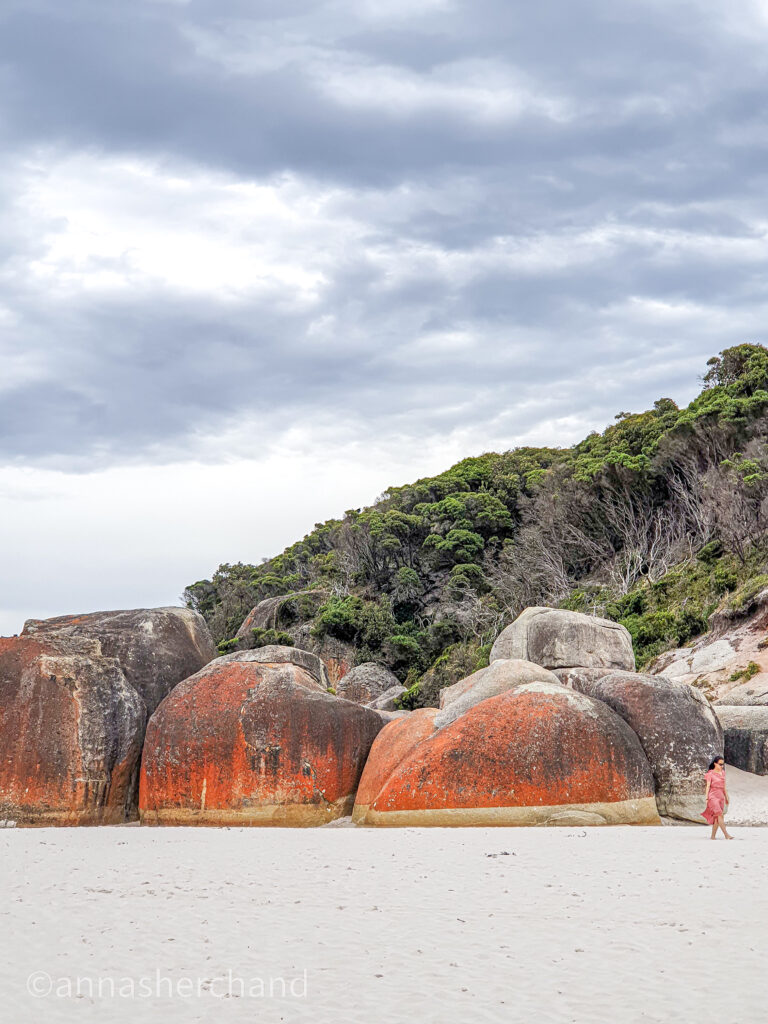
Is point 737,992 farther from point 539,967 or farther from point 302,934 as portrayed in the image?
point 302,934

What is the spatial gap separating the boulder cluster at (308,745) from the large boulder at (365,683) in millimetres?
19314

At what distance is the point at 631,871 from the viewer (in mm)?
8188

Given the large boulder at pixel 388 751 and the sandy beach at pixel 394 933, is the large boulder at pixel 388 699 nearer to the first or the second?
the large boulder at pixel 388 751

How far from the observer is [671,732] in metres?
13.2

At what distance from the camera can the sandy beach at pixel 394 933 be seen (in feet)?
15.1

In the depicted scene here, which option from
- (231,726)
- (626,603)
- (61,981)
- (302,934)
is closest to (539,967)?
(302,934)

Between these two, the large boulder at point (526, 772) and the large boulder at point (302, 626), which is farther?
the large boulder at point (302, 626)

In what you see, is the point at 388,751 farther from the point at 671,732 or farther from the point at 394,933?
the point at 394,933

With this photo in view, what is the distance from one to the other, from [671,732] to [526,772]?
2.54 m

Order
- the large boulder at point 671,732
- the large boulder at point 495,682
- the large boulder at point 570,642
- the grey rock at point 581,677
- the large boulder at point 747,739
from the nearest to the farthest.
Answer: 1. the large boulder at point 671,732
2. the large boulder at point 495,682
3. the grey rock at point 581,677
4. the large boulder at point 747,739
5. the large boulder at point 570,642

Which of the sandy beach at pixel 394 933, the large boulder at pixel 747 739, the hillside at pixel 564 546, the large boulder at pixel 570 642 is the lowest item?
the large boulder at pixel 747 739

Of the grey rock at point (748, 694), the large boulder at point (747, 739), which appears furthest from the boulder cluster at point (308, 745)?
the grey rock at point (748, 694)

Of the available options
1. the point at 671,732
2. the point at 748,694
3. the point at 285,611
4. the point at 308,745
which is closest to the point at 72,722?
the point at 308,745

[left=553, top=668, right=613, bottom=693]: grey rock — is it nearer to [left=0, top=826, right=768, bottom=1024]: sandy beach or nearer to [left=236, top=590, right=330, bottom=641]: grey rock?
[left=0, top=826, right=768, bottom=1024]: sandy beach
